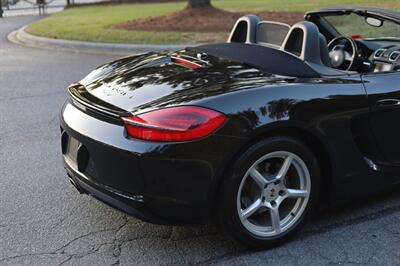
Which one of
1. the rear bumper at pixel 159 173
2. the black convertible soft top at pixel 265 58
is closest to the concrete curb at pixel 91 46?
the black convertible soft top at pixel 265 58

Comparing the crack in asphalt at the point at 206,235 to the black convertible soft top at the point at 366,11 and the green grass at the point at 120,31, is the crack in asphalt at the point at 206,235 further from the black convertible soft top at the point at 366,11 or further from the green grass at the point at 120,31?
the green grass at the point at 120,31

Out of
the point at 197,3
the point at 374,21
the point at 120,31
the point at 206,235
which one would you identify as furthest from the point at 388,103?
the point at 197,3

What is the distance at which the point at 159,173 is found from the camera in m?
2.89

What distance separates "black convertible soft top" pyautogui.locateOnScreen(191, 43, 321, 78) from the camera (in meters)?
3.44

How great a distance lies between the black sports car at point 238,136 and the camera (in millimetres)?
2916

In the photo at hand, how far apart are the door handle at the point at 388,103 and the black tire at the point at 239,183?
61 centimetres

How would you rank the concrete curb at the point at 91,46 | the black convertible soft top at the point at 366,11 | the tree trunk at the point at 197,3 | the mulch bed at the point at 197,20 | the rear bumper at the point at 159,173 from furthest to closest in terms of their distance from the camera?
the tree trunk at the point at 197,3 < the mulch bed at the point at 197,20 < the concrete curb at the point at 91,46 < the black convertible soft top at the point at 366,11 < the rear bumper at the point at 159,173

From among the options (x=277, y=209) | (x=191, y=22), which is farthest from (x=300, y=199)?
(x=191, y=22)

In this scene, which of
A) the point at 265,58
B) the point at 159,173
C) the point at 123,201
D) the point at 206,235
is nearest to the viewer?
the point at 159,173

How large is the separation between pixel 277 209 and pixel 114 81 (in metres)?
1.38

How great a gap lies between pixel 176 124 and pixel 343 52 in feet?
6.62

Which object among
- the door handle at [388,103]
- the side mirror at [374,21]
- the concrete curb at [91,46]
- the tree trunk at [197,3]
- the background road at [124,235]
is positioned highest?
the side mirror at [374,21]

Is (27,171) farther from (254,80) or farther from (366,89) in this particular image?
(366,89)

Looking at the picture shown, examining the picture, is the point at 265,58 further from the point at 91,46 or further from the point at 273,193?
the point at 91,46
